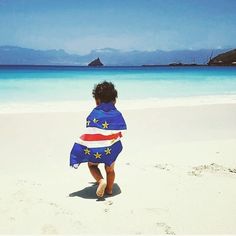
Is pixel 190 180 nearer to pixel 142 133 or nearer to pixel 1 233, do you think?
pixel 1 233

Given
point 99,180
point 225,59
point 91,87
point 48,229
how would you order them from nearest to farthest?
point 48,229, point 99,180, point 91,87, point 225,59

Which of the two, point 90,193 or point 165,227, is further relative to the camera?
point 90,193

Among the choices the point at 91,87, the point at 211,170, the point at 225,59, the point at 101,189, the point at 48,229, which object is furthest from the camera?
the point at 225,59

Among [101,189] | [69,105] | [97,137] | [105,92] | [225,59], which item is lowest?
[69,105]

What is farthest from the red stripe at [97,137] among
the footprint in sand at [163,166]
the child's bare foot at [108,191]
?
the footprint in sand at [163,166]

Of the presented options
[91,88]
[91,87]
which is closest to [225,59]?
[91,87]

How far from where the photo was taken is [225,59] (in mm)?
79375

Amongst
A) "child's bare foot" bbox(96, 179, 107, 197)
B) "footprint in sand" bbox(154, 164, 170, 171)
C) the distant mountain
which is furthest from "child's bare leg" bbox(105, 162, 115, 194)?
the distant mountain

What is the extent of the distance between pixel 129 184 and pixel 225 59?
80.6 meters

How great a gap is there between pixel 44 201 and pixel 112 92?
1103 mm

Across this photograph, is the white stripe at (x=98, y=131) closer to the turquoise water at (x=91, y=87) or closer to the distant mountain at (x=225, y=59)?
the turquoise water at (x=91, y=87)

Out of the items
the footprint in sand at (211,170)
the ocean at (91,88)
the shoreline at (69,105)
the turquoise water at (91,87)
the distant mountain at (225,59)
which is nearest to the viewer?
the footprint in sand at (211,170)

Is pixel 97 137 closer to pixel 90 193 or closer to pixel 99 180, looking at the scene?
pixel 99 180

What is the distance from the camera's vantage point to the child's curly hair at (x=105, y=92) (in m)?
3.21
